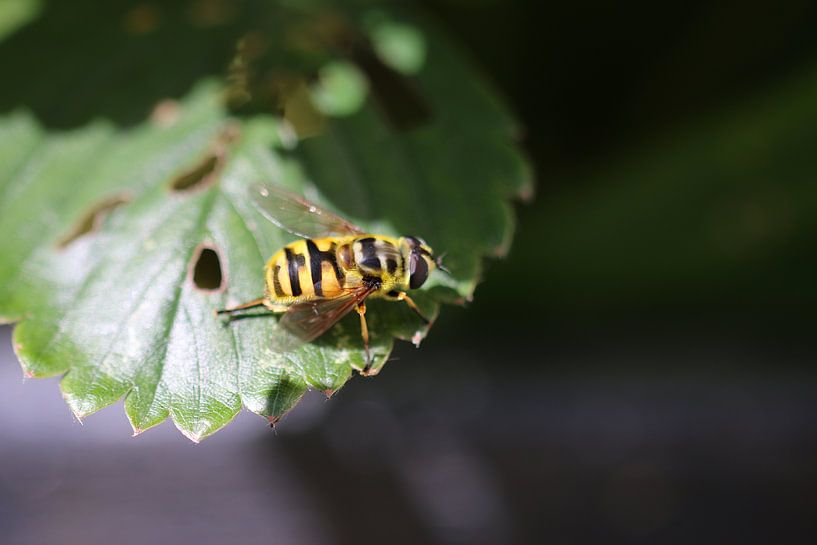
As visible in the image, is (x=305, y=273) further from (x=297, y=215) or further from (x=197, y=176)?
(x=197, y=176)

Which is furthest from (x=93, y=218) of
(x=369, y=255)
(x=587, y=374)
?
(x=587, y=374)

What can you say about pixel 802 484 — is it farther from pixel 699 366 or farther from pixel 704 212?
pixel 704 212

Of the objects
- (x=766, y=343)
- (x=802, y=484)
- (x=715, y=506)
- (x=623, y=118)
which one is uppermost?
(x=623, y=118)

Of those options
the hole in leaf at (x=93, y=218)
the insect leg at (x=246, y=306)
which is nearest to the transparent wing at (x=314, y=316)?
the insect leg at (x=246, y=306)

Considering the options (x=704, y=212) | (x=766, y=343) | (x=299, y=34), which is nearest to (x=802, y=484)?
(x=766, y=343)

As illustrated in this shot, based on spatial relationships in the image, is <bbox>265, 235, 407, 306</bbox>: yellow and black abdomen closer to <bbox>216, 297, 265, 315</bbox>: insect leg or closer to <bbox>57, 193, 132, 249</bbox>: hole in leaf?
<bbox>216, 297, 265, 315</bbox>: insect leg

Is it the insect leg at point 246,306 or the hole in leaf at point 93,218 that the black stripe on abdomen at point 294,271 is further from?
the hole in leaf at point 93,218
